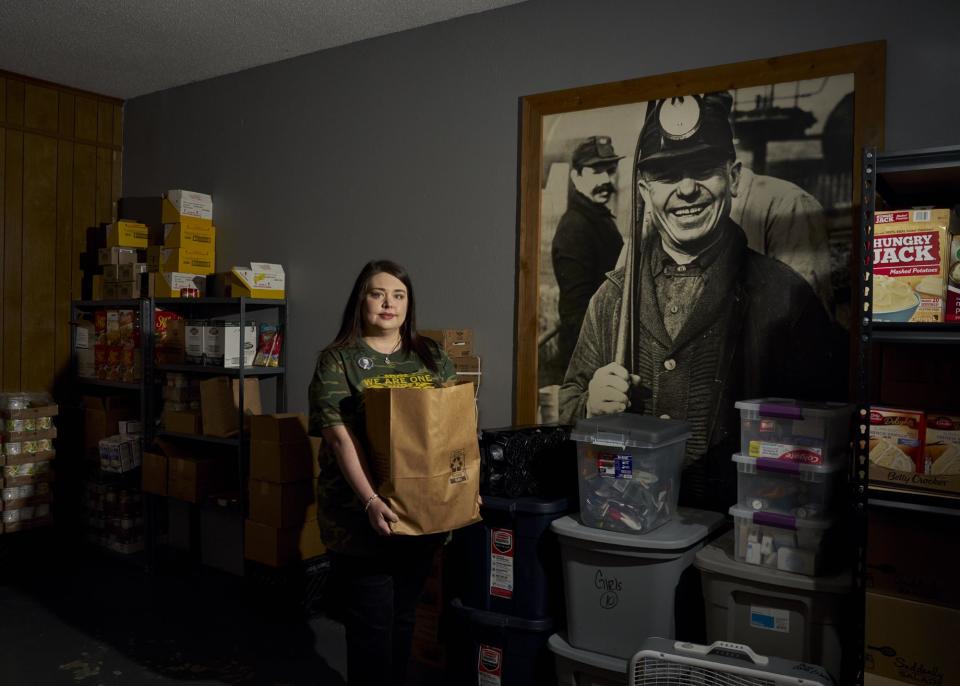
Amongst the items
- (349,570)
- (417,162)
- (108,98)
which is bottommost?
(349,570)

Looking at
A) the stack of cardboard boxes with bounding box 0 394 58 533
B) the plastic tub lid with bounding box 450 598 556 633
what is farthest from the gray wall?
the stack of cardboard boxes with bounding box 0 394 58 533

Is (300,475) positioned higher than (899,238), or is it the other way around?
(899,238)

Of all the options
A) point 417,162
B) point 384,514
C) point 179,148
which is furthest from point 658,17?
point 179,148

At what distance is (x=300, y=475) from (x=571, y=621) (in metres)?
1.58

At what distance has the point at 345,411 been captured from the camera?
227 centimetres

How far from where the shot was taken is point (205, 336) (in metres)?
4.12

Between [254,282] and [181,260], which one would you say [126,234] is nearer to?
[181,260]

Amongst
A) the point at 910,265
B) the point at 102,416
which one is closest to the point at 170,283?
the point at 102,416

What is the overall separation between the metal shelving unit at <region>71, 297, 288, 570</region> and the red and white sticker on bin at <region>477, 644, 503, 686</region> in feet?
5.61

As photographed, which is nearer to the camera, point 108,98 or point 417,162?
point 417,162

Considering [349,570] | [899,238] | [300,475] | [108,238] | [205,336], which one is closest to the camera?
[899,238]

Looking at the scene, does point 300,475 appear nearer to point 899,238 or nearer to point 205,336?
point 205,336

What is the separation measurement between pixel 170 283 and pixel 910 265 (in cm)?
376

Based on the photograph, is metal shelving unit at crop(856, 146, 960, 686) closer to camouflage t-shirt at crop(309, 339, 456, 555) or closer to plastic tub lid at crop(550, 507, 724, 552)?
plastic tub lid at crop(550, 507, 724, 552)
